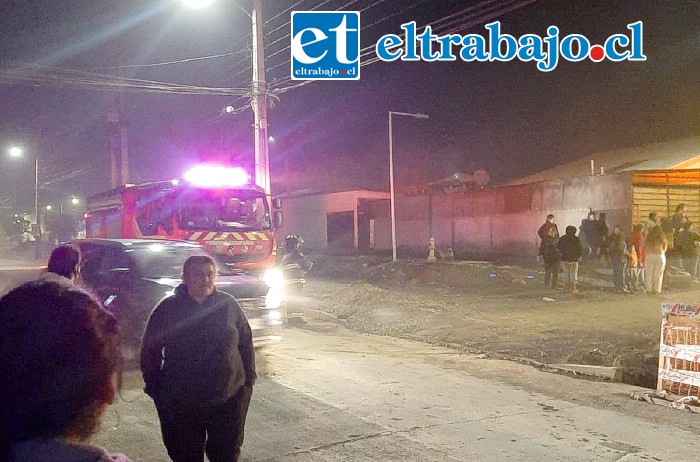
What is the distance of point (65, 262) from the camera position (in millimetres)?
5211

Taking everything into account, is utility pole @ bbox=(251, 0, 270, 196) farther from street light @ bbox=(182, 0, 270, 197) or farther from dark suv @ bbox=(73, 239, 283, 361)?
dark suv @ bbox=(73, 239, 283, 361)

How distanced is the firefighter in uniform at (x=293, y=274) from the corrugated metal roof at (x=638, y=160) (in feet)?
33.0

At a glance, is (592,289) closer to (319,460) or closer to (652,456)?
(652,456)

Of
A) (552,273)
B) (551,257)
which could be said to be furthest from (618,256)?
(552,273)

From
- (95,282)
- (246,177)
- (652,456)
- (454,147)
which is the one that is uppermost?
(454,147)

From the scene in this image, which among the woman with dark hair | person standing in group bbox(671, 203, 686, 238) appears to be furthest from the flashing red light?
the woman with dark hair

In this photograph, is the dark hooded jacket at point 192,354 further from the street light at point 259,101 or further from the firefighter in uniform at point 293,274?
the street light at point 259,101

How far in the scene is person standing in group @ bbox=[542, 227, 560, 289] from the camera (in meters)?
15.5

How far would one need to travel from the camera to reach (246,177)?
14820 mm

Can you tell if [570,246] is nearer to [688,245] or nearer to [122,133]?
[688,245]

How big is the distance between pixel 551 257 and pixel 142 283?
33.3 ft

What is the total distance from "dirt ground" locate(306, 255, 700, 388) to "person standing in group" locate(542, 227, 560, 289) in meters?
0.34

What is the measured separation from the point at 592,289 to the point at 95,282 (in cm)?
1129

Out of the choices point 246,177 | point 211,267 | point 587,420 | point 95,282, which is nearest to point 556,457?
point 587,420
